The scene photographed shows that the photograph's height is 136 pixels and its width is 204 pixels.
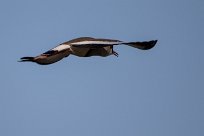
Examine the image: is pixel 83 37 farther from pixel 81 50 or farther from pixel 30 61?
pixel 30 61

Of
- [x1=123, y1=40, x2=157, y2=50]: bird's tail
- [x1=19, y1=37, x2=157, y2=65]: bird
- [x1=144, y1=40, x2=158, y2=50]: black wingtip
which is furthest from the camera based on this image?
[x1=144, y1=40, x2=158, y2=50]: black wingtip

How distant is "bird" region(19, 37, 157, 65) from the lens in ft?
82.1

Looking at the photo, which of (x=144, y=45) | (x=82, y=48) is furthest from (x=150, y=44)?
(x=82, y=48)

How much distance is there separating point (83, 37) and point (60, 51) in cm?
150

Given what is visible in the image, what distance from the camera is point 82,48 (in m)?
25.8

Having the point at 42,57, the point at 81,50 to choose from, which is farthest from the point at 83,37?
the point at 42,57

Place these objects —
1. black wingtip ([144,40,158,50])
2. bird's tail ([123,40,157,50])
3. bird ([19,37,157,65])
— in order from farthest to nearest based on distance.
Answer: black wingtip ([144,40,158,50]) < bird's tail ([123,40,157,50]) < bird ([19,37,157,65])

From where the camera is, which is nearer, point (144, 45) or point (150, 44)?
point (144, 45)

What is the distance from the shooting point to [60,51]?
2564 cm

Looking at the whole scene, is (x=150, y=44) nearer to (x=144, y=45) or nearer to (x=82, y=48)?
(x=144, y=45)

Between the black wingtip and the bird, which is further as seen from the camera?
the black wingtip

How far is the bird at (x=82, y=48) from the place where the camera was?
2502 cm

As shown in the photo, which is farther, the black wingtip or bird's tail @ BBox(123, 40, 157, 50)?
the black wingtip

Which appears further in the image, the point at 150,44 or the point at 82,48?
the point at 150,44
